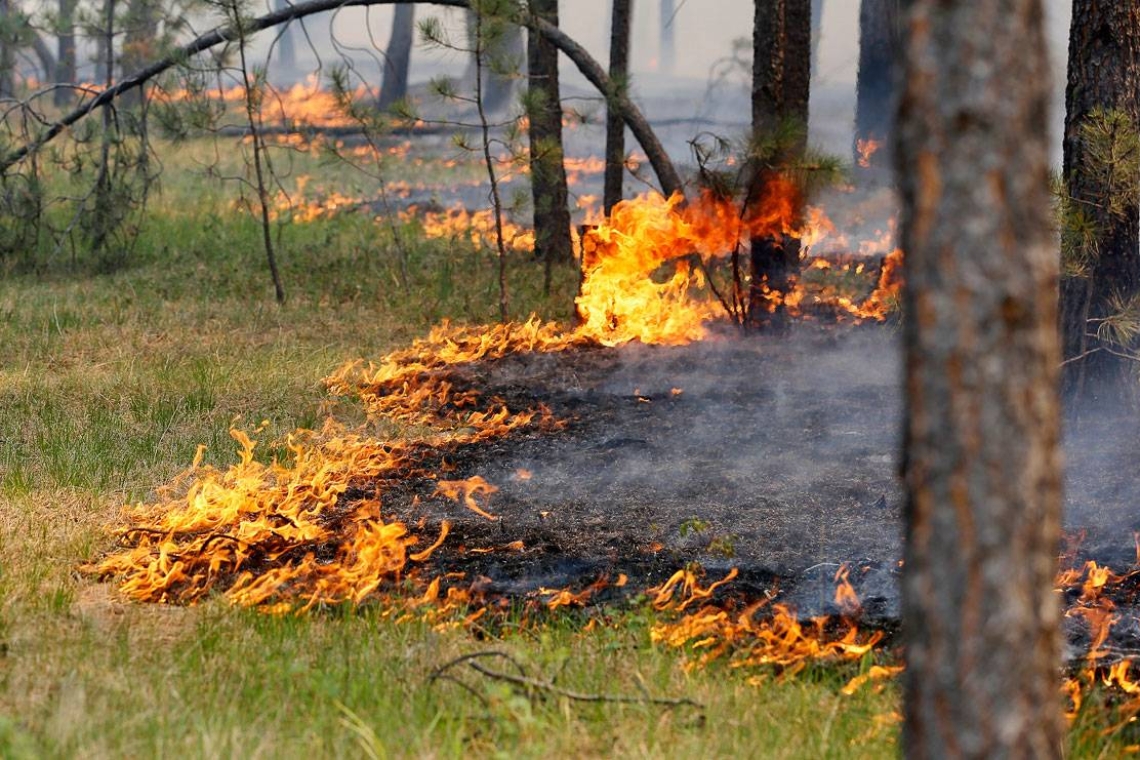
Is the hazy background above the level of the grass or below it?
above

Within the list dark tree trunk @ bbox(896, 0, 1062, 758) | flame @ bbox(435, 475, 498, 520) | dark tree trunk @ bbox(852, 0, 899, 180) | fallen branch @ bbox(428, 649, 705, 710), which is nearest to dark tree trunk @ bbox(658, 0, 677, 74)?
dark tree trunk @ bbox(852, 0, 899, 180)

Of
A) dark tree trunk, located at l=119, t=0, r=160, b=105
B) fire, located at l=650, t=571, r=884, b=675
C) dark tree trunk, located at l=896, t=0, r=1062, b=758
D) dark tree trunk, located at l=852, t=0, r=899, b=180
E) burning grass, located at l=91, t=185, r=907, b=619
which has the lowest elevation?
fire, located at l=650, t=571, r=884, b=675

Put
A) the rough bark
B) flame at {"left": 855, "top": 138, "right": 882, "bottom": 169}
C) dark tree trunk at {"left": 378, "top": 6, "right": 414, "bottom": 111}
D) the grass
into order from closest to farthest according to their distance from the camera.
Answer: the grass < the rough bark < flame at {"left": 855, "top": 138, "right": 882, "bottom": 169} < dark tree trunk at {"left": 378, "top": 6, "right": 414, "bottom": 111}

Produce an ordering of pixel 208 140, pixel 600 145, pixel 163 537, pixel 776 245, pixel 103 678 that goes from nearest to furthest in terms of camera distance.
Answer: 1. pixel 103 678
2. pixel 163 537
3. pixel 776 245
4. pixel 208 140
5. pixel 600 145

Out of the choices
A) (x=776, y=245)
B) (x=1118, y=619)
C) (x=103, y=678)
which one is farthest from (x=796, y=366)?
(x=103, y=678)

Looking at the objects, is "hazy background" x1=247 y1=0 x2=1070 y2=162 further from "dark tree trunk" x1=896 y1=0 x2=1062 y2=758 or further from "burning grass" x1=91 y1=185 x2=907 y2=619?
"dark tree trunk" x1=896 y1=0 x2=1062 y2=758

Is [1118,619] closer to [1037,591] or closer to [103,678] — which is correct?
[1037,591]

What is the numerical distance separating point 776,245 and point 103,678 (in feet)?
21.5

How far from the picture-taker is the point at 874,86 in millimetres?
14547

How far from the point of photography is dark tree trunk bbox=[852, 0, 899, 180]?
14.5m

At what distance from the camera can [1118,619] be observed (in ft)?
14.8

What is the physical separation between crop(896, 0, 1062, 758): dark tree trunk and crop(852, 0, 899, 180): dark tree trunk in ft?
41.1

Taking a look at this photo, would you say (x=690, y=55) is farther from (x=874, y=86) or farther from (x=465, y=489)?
(x=465, y=489)

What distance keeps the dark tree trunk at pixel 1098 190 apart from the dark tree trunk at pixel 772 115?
238 cm
